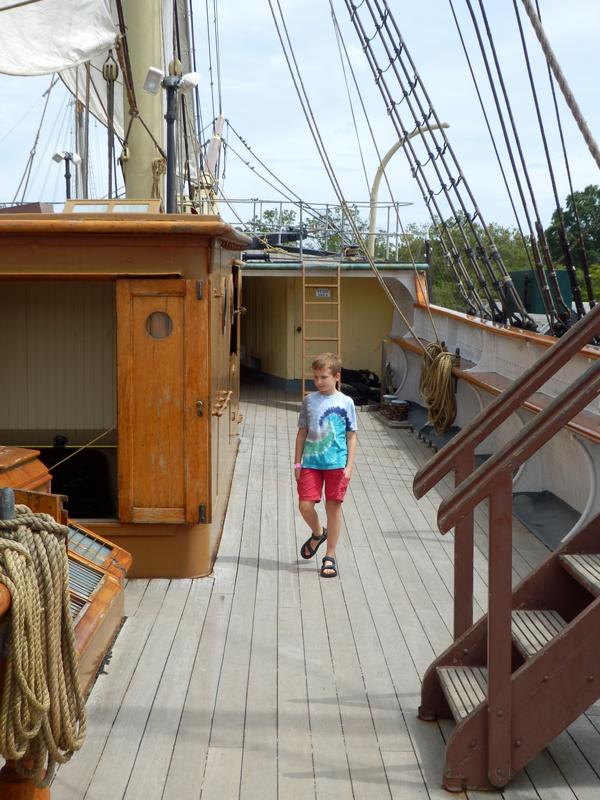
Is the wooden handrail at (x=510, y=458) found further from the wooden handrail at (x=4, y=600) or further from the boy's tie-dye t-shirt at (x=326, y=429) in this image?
the boy's tie-dye t-shirt at (x=326, y=429)

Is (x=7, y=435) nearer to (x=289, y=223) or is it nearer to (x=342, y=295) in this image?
(x=342, y=295)

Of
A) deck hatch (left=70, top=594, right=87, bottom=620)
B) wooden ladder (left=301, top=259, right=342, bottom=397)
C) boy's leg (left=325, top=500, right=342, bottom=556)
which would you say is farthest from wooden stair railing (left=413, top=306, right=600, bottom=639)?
wooden ladder (left=301, top=259, right=342, bottom=397)

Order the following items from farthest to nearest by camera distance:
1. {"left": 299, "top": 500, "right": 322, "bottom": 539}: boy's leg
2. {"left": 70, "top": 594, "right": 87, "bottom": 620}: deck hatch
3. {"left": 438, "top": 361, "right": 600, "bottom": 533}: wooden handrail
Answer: {"left": 299, "top": 500, "right": 322, "bottom": 539}: boy's leg → {"left": 70, "top": 594, "right": 87, "bottom": 620}: deck hatch → {"left": 438, "top": 361, "right": 600, "bottom": 533}: wooden handrail

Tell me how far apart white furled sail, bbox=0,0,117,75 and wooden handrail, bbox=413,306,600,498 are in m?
7.00

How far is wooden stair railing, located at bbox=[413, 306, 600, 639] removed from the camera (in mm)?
4039

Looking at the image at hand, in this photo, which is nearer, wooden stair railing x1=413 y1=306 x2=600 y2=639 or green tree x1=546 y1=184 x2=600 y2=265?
wooden stair railing x1=413 y1=306 x2=600 y2=639

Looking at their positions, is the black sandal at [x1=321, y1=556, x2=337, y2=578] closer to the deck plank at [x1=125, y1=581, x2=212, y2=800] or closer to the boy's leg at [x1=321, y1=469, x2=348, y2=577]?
the boy's leg at [x1=321, y1=469, x2=348, y2=577]

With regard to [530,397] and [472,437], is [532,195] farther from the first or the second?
[472,437]

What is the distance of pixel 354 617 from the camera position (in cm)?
543

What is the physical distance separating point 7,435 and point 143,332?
1.86m

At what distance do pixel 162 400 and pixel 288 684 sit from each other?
2005mm

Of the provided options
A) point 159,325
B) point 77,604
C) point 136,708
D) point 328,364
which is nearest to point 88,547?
point 77,604

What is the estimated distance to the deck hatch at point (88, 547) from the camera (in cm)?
509

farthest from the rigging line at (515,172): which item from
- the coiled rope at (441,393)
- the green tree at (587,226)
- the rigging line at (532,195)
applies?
the green tree at (587,226)
